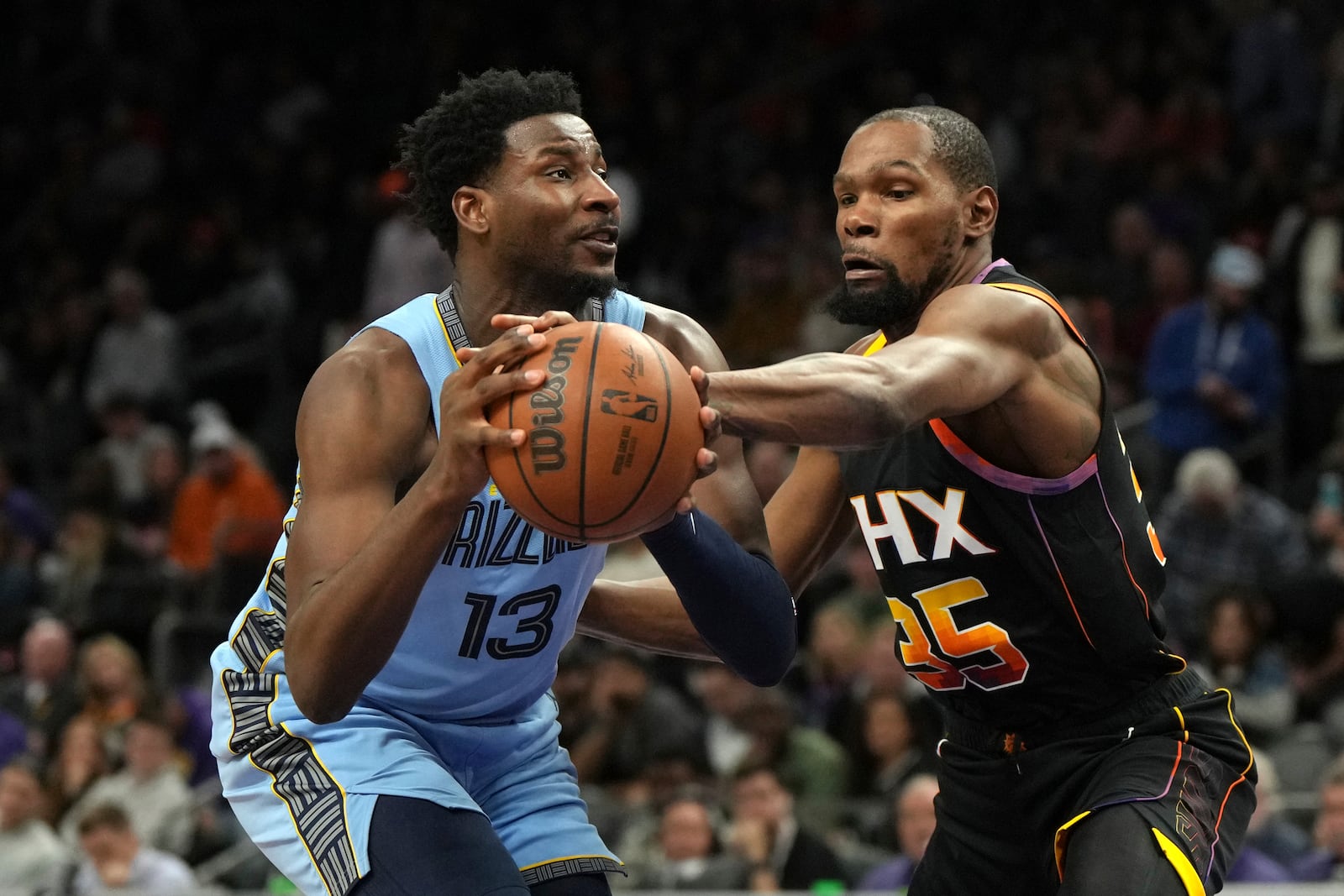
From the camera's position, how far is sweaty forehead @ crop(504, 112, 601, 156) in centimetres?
386

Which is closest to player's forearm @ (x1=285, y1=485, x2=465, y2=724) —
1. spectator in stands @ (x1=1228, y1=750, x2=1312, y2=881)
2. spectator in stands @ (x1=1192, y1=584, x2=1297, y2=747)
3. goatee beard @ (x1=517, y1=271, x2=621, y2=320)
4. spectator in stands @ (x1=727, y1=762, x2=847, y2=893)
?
goatee beard @ (x1=517, y1=271, x2=621, y2=320)

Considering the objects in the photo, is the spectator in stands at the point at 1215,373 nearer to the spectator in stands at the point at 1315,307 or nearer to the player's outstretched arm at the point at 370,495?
the spectator in stands at the point at 1315,307

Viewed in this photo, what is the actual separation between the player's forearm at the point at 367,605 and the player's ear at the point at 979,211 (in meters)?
1.43

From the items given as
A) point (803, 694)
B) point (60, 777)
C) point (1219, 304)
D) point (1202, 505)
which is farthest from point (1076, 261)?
point (60, 777)

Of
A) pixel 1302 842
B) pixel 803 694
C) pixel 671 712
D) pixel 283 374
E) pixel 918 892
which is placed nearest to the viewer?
pixel 918 892

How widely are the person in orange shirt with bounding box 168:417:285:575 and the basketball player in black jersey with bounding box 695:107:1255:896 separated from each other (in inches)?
305

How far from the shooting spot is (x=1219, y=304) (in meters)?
9.59

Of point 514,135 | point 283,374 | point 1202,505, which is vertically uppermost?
point 514,135

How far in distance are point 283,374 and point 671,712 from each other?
18.7 ft

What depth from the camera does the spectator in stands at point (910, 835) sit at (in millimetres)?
7340

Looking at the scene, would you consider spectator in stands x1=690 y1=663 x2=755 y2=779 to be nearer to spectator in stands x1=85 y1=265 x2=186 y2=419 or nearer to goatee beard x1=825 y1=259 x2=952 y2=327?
goatee beard x1=825 y1=259 x2=952 y2=327

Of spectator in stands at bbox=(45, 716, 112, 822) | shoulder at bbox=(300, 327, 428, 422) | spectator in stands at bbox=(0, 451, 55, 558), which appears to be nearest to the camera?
shoulder at bbox=(300, 327, 428, 422)

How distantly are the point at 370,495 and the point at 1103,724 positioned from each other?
1639 millimetres

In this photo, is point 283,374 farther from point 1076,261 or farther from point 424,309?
point 424,309
